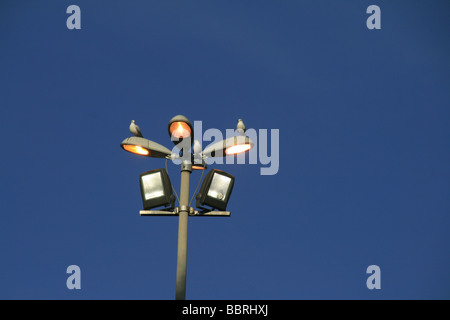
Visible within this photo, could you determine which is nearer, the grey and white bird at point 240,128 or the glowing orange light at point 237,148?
the glowing orange light at point 237,148

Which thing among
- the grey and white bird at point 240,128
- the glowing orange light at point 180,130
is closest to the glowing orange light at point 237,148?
the grey and white bird at point 240,128

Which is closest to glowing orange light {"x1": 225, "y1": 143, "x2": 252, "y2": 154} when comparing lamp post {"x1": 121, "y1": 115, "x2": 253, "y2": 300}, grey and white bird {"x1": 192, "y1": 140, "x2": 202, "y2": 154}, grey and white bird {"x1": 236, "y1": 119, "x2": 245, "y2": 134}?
lamp post {"x1": 121, "y1": 115, "x2": 253, "y2": 300}

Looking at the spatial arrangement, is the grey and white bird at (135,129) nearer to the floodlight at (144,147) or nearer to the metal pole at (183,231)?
the floodlight at (144,147)

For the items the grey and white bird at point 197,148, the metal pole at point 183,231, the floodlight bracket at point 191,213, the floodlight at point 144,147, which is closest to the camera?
the metal pole at point 183,231

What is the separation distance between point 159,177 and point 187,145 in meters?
0.58

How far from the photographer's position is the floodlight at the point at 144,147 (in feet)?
23.6

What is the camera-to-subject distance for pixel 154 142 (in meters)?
7.34

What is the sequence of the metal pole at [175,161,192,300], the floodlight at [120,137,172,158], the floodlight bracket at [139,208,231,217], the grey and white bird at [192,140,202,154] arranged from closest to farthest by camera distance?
the metal pole at [175,161,192,300], the floodlight bracket at [139,208,231,217], the floodlight at [120,137,172,158], the grey and white bird at [192,140,202,154]

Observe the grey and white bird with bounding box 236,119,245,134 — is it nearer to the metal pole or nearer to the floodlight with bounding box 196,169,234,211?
the floodlight with bounding box 196,169,234,211

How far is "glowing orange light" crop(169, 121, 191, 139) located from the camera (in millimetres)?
7094

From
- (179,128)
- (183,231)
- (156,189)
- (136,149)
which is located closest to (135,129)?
(136,149)

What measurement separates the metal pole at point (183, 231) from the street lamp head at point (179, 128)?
0.37 metres
